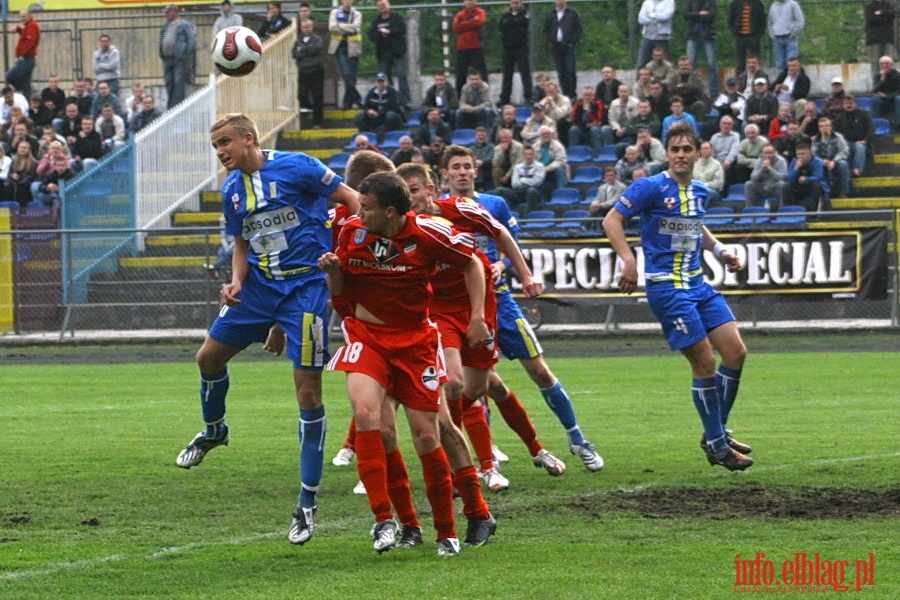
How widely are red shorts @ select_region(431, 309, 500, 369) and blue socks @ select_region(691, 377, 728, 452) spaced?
1.51 m

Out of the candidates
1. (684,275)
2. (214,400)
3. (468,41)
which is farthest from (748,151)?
(214,400)

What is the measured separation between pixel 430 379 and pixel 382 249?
68 cm

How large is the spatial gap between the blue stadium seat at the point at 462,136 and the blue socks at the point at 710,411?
17003mm

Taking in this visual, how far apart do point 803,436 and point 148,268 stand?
1411 centimetres

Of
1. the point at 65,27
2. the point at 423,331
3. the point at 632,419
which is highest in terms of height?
the point at 65,27

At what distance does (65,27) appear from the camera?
3159 centimetres

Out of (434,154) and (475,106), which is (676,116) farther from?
(475,106)

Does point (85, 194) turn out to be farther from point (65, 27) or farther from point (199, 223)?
point (65, 27)

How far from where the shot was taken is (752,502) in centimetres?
848

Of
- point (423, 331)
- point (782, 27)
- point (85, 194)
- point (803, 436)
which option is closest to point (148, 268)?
point (85, 194)

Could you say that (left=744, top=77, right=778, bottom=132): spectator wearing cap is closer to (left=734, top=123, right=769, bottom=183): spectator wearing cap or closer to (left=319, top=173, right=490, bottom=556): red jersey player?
(left=734, top=123, right=769, bottom=183): spectator wearing cap

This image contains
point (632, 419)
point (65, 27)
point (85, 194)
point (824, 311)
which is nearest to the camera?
point (632, 419)

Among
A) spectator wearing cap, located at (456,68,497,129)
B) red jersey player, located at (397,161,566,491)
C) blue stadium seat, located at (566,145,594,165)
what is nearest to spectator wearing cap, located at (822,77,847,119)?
blue stadium seat, located at (566,145,594,165)

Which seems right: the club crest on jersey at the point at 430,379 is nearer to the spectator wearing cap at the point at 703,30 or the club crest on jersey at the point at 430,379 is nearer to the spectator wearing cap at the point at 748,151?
the spectator wearing cap at the point at 748,151
